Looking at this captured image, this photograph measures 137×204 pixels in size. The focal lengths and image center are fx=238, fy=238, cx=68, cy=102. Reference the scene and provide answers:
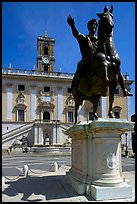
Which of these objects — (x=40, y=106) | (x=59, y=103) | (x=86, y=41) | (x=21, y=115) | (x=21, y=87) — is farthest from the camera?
(x=59, y=103)

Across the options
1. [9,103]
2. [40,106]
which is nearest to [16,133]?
[9,103]

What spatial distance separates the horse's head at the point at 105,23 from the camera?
22.0 feet

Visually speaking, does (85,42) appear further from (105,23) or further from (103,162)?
(103,162)

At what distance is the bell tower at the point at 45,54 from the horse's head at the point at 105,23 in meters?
56.9

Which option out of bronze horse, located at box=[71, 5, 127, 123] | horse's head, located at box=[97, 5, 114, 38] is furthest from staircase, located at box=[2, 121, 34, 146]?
horse's head, located at box=[97, 5, 114, 38]

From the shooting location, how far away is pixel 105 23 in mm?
6727

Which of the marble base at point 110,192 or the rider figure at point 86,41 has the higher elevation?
the rider figure at point 86,41

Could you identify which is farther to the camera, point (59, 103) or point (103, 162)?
point (59, 103)

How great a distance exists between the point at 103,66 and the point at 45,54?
2382 inches

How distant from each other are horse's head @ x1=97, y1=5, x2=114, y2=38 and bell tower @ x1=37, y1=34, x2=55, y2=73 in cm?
5685

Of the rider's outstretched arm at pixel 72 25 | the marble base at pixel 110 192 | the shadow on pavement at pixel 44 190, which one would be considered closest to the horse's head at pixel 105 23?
the rider's outstretched arm at pixel 72 25

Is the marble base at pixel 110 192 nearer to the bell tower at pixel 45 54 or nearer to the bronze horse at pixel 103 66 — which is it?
the bronze horse at pixel 103 66

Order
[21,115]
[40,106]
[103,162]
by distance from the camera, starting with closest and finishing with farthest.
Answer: [103,162] → [21,115] → [40,106]

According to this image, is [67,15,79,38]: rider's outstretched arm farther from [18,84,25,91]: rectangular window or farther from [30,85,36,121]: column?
[18,84,25,91]: rectangular window
